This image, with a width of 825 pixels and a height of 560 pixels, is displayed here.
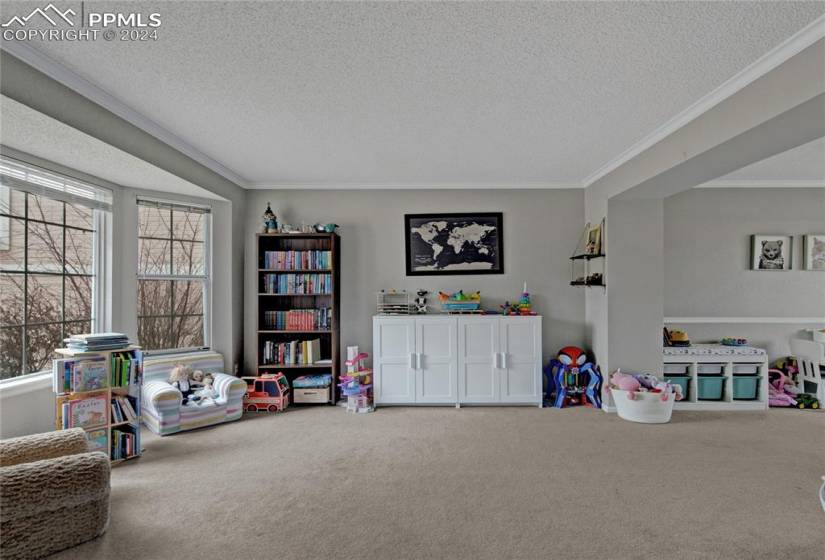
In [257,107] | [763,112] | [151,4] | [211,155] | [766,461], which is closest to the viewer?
[151,4]

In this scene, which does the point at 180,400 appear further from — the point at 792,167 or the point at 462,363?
the point at 792,167

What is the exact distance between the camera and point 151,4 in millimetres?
1791

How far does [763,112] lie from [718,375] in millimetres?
3159

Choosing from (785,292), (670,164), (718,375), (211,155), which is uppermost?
(211,155)

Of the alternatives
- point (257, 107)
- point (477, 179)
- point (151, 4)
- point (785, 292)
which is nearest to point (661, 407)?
point (785, 292)

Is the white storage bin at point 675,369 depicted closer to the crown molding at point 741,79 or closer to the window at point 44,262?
the crown molding at point 741,79

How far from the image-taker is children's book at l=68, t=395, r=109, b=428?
2.88 meters

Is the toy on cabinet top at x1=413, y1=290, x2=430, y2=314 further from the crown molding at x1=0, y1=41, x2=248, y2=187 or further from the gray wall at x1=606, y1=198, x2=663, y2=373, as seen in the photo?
the crown molding at x1=0, y1=41, x2=248, y2=187

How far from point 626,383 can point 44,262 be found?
519 centimetres

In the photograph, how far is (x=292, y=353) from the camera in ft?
15.2

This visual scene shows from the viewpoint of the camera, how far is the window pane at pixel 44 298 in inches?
126

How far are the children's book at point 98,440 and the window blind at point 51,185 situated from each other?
190 centimetres

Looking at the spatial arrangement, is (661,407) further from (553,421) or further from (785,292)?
(785,292)

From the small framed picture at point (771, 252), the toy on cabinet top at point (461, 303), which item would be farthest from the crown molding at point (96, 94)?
the small framed picture at point (771, 252)
